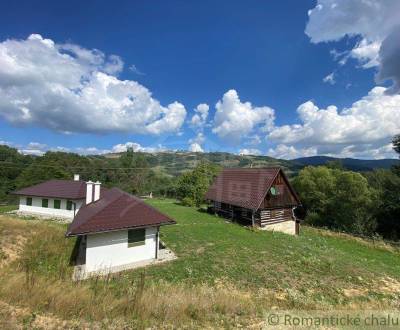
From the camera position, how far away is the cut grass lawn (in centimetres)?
592

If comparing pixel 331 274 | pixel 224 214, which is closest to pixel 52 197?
pixel 224 214

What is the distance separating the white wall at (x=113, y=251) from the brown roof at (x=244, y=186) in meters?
12.3

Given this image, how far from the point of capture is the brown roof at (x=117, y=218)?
12.8 m

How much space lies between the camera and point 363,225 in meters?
36.8

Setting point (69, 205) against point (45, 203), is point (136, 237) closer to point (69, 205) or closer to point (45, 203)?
point (69, 205)

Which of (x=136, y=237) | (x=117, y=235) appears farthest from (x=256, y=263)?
(x=117, y=235)

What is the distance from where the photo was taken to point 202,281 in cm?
1056

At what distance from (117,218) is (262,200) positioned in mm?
14481

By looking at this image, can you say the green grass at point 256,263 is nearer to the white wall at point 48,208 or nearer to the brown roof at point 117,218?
the brown roof at point 117,218

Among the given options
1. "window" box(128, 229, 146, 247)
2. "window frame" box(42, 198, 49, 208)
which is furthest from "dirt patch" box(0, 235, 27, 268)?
"window frame" box(42, 198, 49, 208)

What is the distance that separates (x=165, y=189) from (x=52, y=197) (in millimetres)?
36789

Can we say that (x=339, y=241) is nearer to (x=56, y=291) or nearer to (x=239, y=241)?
(x=239, y=241)

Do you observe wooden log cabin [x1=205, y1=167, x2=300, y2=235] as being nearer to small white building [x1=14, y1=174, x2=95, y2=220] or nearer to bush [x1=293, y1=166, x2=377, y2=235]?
small white building [x1=14, y1=174, x2=95, y2=220]

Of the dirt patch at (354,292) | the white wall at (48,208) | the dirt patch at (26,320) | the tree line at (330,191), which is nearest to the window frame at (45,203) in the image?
the white wall at (48,208)
